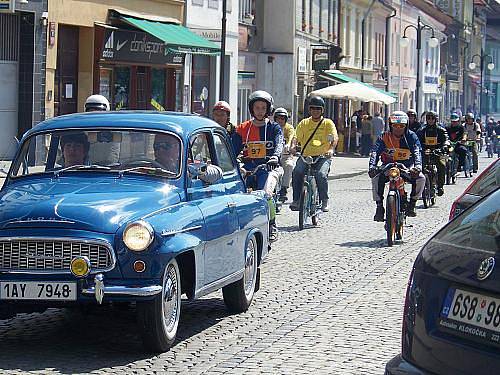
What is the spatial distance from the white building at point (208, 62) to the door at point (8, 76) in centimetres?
916

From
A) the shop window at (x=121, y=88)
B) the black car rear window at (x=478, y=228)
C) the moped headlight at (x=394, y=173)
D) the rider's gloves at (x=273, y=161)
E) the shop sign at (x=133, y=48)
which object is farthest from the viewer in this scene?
the shop window at (x=121, y=88)

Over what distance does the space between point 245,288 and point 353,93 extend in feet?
114

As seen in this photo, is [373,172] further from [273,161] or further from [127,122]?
[127,122]

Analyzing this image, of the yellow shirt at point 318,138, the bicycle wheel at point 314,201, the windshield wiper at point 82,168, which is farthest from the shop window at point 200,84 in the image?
the windshield wiper at point 82,168

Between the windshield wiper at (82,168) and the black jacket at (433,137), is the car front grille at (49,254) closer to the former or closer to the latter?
the windshield wiper at (82,168)

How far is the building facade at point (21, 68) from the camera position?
95.1ft

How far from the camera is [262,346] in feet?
30.5

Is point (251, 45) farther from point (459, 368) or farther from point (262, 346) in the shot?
point (459, 368)

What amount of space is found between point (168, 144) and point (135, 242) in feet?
5.14

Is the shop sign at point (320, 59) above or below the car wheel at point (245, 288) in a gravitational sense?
above

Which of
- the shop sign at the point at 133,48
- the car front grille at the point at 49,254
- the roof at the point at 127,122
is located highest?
the shop sign at the point at 133,48

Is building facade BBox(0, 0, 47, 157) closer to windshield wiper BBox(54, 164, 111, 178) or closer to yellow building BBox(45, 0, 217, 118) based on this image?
yellow building BBox(45, 0, 217, 118)

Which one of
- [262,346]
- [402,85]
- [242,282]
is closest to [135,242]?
[262,346]

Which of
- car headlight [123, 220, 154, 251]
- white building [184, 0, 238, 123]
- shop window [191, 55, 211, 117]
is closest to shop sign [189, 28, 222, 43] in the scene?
white building [184, 0, 238, 123]
